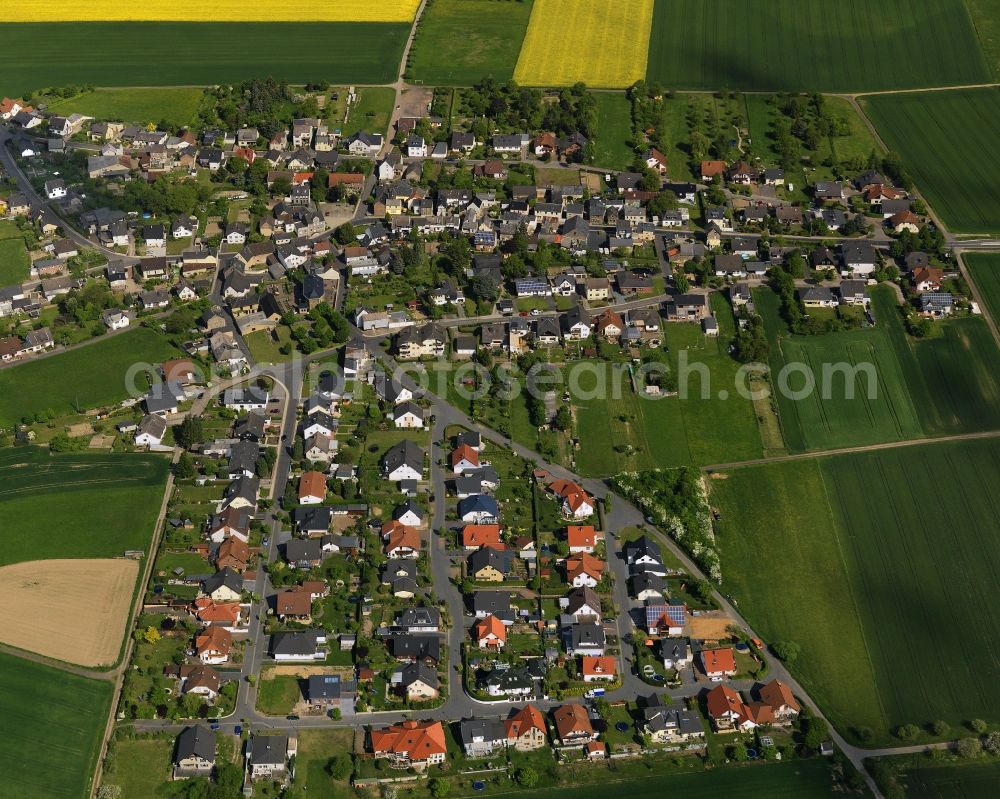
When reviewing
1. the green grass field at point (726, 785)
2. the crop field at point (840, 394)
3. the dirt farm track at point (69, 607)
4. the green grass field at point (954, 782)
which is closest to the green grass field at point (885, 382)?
the crop field at point (840, 394)

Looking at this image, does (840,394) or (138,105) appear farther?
(138,105)

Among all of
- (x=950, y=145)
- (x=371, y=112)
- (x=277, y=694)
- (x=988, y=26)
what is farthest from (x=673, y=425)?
(x=988, y=26)

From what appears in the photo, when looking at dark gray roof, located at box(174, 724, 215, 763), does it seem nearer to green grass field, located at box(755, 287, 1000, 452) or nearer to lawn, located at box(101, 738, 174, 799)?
lawn, located at box(101, 738, 174, 799)

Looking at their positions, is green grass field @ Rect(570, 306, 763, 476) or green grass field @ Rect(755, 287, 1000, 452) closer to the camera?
green grass field @ Rect(570, 306, 763, 476)

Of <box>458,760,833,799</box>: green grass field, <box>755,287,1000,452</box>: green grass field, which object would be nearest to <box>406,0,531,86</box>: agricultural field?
<box>755,287,1000,452</box>: green grass field

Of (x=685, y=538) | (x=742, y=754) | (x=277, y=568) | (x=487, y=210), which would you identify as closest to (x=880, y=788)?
(x=742, y=754)

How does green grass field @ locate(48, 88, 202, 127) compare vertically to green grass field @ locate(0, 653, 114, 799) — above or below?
above

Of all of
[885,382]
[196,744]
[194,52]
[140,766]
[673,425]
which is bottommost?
[140,766]

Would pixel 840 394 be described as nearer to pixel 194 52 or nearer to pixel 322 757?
pixel 322 757
